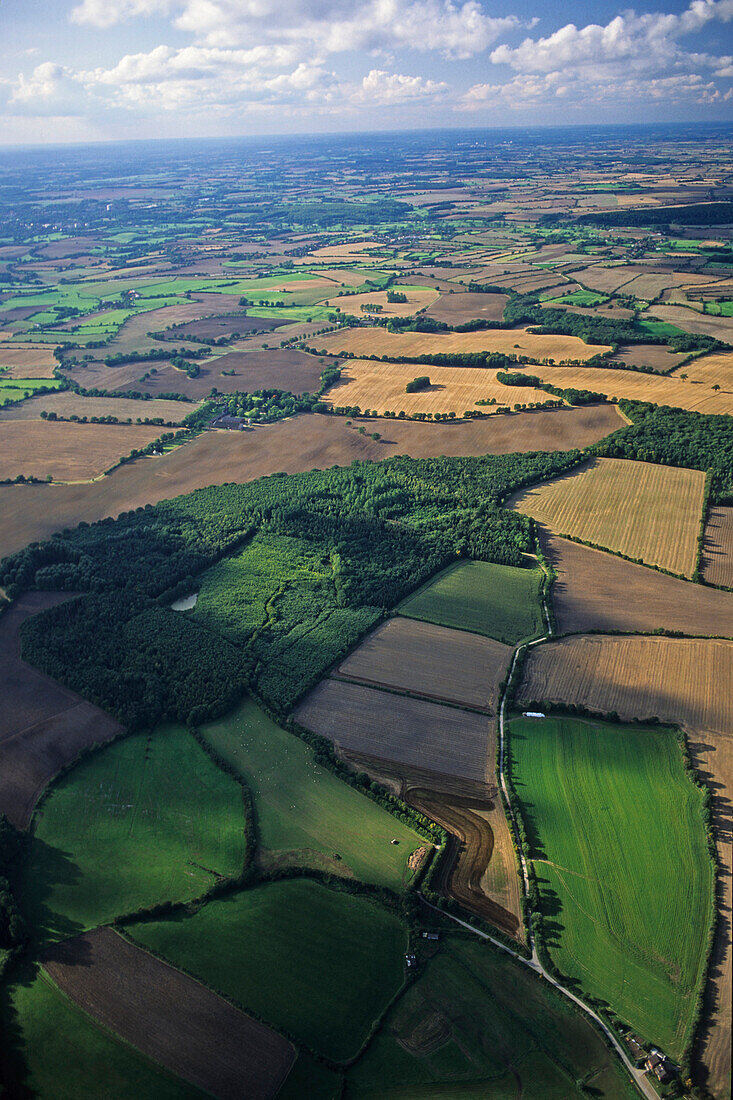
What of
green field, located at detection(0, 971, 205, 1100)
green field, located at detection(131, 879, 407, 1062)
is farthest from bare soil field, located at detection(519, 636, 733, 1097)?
green field, located at detection(0, 971, 205, 1100)

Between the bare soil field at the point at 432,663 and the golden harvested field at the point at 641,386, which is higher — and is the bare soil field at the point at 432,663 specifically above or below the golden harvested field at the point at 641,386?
below

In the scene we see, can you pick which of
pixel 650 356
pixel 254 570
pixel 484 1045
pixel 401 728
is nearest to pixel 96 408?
pixel 254 570

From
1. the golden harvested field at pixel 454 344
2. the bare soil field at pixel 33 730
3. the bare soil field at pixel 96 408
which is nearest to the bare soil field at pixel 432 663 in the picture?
the bare soil field at pixel 33 730

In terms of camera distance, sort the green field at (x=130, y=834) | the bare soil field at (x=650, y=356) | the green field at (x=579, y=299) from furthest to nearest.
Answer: the green field at (x=579, y=299)
the bare soil field at (x=650, y=356)
the green field at (x=130, y=834)

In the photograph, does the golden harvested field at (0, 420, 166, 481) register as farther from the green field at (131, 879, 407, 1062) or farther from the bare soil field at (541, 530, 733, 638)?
the green field at (131, 879, 407, 1062)

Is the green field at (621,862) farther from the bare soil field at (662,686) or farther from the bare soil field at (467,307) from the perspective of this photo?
the bare soil field at (467,307)

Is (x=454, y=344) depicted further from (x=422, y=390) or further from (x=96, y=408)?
(x=96, y=408)
